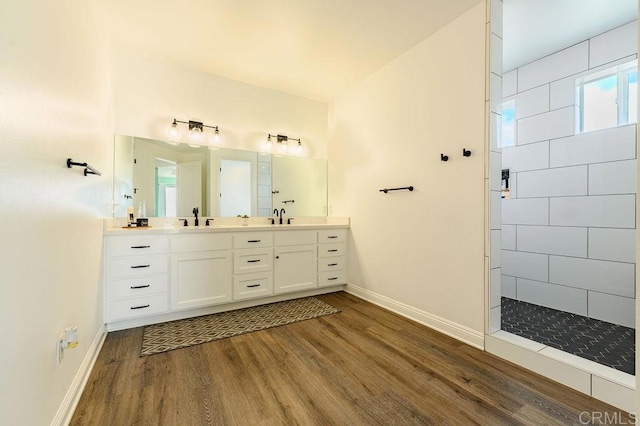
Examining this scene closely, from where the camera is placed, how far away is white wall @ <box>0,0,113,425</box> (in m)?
0.89

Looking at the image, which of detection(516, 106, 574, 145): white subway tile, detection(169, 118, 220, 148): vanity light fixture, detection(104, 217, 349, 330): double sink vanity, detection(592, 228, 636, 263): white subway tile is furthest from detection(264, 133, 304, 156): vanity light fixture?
detection(592, 228, 636, 263): white subway tile

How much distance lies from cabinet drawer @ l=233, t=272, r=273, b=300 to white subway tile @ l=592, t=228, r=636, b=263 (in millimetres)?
3150

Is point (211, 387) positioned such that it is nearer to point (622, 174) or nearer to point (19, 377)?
point (19, 377)

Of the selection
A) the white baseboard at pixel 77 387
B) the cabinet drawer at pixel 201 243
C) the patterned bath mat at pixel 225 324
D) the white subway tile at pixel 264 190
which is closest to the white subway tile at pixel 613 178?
the patterned bath mat at pixel 225 324

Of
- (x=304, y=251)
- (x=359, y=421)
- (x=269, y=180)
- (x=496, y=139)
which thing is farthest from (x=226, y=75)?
(x=359, y=421)

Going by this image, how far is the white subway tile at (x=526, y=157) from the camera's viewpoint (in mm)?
2928

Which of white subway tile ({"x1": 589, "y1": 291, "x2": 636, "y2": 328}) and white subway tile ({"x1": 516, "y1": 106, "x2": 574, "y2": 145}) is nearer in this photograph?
white subway tile ({"x1": 589, "y1": 291, "x2": 636, "y2": 328})

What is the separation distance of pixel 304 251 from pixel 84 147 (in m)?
2.19

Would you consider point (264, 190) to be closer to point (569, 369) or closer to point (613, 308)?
point (569, 369)

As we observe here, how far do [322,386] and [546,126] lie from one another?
10.9ft

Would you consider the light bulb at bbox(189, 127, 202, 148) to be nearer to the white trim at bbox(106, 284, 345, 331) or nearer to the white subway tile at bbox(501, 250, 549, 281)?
the white trim at bbox(106, 284, 345, 331)

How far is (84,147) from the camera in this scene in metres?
1.75

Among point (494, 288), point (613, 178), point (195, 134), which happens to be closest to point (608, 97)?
point (613, 178)

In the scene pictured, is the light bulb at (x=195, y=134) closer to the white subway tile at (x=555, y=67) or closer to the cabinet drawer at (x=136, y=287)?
the cabinet drawer at (x=136, y=287)
